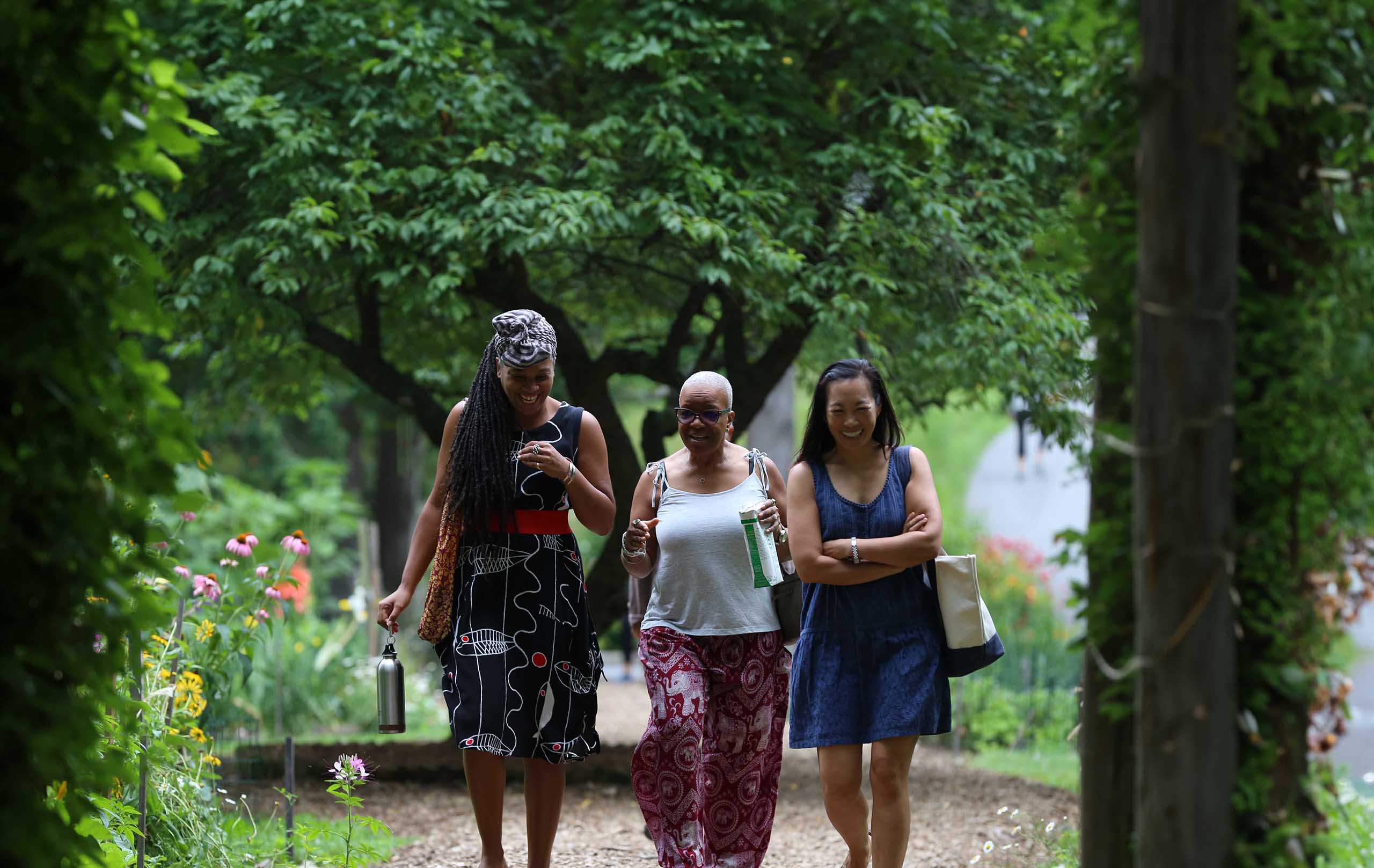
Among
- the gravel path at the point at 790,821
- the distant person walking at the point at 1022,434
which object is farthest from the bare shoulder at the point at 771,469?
the distant person walking at the point at 1022,434

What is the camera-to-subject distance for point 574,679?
4.81 m

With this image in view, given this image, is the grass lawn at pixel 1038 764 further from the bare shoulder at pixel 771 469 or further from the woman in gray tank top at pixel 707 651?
the bare shoulder at pixel 771 469

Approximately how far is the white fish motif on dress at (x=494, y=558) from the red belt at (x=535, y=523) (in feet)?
0.23

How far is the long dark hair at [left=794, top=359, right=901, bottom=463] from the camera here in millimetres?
4707

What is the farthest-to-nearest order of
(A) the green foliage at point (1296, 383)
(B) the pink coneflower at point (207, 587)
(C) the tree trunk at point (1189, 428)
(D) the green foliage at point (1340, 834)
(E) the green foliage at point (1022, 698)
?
1. (E) the green foliage at point (1022, 698)
2. (B) the pink coneflower at point (207, 587)
3. (D) the green foliage at point (1340, 834)
4. (A) the green foliage at point (1296, 383)
5. (C) the tree trunk at point (1189, 428)

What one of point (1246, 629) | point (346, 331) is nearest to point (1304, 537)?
point (1246, 629)

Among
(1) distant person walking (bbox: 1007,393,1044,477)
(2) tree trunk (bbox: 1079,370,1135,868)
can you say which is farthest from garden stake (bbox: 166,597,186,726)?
(1) distant person walking (bbox: 1007,393,1044,477)

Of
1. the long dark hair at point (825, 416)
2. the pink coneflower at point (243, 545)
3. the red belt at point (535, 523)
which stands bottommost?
the pink coneflower at point (243, 545)

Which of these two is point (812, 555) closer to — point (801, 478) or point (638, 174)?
point (801, 478)

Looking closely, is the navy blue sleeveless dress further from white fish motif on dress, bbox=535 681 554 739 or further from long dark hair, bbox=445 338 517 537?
long dark hair, bbox=445 338 517 537

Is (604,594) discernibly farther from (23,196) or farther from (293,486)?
(293,486)

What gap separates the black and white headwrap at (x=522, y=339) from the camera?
475cm

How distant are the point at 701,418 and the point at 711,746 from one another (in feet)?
3.93

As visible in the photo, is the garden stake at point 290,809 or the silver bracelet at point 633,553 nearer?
the silver bracelet at point 633,553
